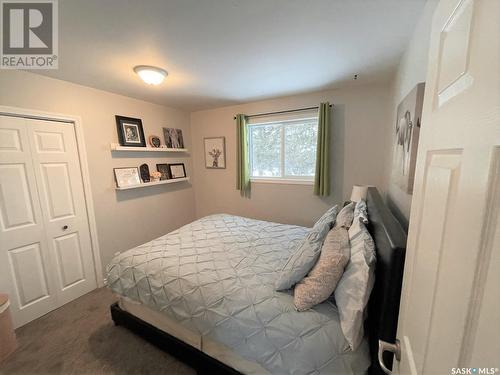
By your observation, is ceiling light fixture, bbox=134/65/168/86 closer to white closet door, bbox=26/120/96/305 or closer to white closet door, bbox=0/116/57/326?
white closet door, bbox=26/120/96/305

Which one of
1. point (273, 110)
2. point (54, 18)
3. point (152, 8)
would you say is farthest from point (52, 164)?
point (273, 110)

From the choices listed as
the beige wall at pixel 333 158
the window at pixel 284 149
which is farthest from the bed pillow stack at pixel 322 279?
the window at pixel 284 149

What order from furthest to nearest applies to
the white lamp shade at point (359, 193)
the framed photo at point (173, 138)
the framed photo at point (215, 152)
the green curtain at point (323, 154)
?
1. the framed photo at point (215, 152)
2. the framed photo at point (173, 138)
3. the green curtain at point (323, 154)
4. the white lamp shade at point (359, 193)

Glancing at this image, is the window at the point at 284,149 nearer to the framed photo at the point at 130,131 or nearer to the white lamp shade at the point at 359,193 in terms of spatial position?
the white lamp shade at the point at 359,193

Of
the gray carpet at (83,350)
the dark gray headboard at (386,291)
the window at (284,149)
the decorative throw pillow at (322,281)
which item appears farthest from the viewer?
the window at (284,149)

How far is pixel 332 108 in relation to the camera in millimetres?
2770

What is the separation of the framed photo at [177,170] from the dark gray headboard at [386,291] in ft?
10.7

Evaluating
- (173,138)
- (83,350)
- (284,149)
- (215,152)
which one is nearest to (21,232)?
(83,350)

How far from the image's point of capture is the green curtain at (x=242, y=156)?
3.30 meters

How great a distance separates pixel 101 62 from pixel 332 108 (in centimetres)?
266

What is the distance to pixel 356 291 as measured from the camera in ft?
3.49

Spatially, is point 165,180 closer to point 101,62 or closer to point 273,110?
point 101,62

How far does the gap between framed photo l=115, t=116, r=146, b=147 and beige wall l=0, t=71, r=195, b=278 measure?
0.23 feet

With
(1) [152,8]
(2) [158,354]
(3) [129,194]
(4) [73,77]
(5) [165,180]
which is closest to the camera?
(1) [152,8]
